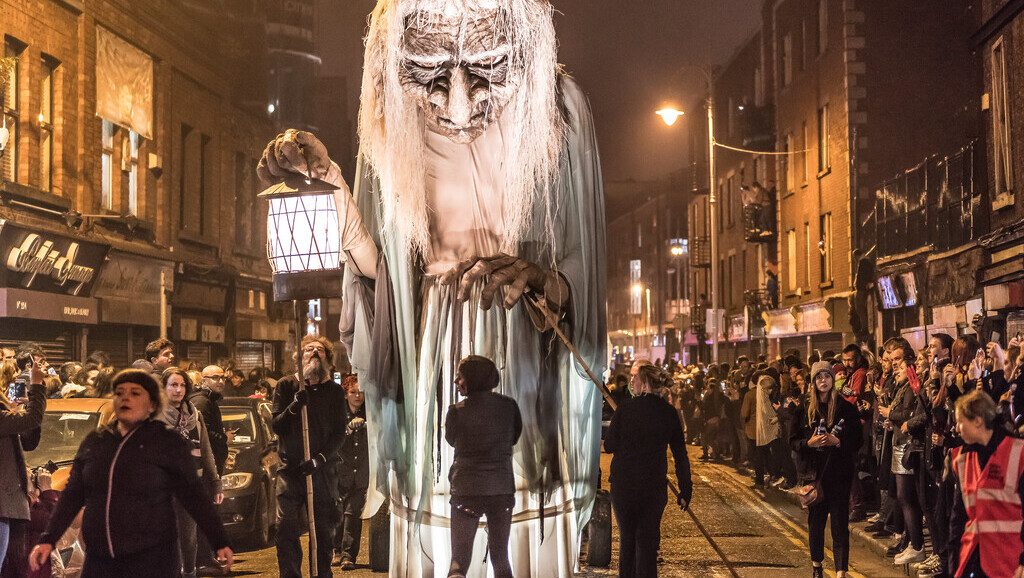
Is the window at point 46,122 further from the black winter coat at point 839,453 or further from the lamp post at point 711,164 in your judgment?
the black winter coat at point 839,453

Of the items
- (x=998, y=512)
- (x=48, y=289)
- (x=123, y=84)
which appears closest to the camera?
(x=998, y=512)

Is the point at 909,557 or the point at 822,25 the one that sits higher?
the point at 822,25

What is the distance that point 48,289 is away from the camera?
2428cm

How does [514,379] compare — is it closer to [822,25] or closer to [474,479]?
[474,479]

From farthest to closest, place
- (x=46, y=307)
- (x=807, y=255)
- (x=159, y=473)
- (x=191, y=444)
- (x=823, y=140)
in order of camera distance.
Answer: (x=807, y=255) → (x=823, y=140) → (x=46, y=307) → (x=191, y=444) → (x=159, y=473)

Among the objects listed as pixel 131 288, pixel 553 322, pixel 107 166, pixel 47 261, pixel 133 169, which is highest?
pixel 133 169

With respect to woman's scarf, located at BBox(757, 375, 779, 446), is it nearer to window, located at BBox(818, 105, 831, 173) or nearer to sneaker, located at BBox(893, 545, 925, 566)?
sneaker, located at BBox(893, 545, 925, 566)

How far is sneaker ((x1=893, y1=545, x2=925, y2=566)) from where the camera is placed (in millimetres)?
11969

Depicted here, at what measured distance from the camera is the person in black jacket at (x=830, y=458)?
10914 millimetres

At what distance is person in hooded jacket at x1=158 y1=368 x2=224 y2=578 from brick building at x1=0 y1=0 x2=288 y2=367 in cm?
1231

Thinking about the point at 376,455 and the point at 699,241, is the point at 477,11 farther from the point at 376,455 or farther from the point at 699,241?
the point at 699,241

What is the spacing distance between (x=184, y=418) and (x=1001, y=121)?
14306mm

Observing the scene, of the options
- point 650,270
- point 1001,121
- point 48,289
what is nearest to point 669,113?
point 1001,121

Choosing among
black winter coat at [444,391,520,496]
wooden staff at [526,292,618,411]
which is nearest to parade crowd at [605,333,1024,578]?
black winter coat at [444,391,520,496]
